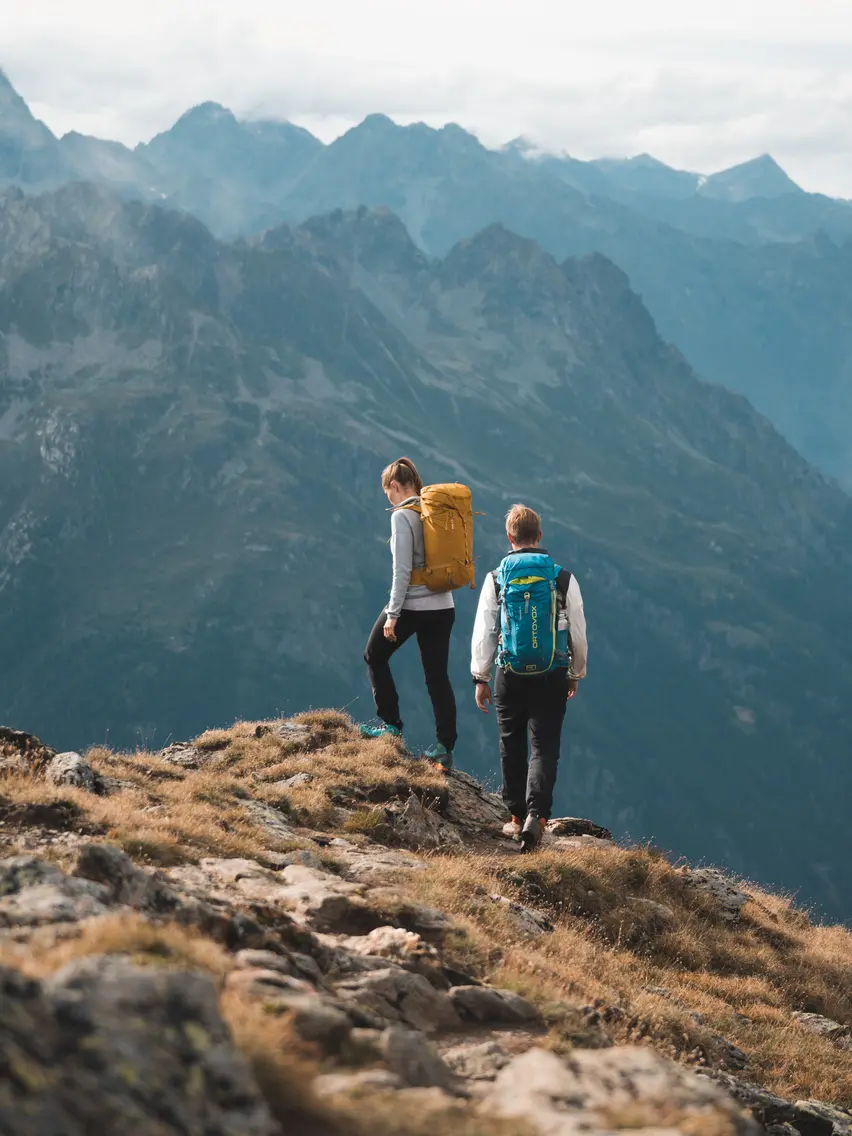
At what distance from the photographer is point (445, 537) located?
14.3 meters

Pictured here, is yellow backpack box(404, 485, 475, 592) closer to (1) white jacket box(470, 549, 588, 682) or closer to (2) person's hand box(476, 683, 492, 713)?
(1) white jacket box(470, 549, 588, 682)

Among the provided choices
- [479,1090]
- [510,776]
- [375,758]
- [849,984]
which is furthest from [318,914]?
[849,984]

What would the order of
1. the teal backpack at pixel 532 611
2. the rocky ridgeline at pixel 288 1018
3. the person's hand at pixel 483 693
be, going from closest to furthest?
1. the rocky ridgeline at pixel 288 1018
2. the teal backpack at pixel 532 611
3. the person's hand at pixel 483 693

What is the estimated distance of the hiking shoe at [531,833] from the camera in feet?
43.7

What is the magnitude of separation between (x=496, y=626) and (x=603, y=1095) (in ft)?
26.0

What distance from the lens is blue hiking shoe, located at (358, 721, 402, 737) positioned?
1641cm

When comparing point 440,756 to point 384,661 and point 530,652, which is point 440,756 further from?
point 530,652

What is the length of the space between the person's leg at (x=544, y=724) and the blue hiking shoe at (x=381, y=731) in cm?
361

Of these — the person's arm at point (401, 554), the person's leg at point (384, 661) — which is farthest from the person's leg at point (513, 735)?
the person's arm at point (401, 554)

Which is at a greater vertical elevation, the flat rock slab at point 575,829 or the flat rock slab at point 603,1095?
the flat rock slab at point 603,1095

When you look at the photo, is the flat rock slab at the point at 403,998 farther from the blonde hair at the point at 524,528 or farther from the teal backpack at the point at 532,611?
the blonde hair at the point at 524,528

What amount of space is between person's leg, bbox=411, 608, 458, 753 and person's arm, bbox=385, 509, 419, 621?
16.9 inches

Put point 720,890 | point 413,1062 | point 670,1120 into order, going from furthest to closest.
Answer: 1. point 720,890
2. point 413,1062
3. point 670,1120

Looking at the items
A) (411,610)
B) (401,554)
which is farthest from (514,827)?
(401,554)
